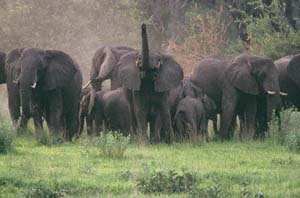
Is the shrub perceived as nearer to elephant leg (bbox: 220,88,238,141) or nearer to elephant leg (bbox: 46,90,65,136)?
elephant leg (bbox: 46,90,65,136)

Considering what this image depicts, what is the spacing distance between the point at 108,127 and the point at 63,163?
598cm

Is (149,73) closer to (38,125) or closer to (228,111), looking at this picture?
(38,125)

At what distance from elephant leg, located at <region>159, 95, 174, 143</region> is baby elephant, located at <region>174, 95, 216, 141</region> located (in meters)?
0.30

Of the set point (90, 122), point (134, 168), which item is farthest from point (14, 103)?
point (134, 168)

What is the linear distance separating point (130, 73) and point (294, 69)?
15.6 feet

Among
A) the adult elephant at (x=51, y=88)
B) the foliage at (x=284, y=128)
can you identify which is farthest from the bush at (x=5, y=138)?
the foliage at (x=284, y=128)

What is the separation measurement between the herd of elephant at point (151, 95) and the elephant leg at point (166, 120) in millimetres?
18

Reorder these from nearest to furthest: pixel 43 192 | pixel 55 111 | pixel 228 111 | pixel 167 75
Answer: pixel 43 192 < pixel 167 75 < pixel 55 111 < pixel 228 111

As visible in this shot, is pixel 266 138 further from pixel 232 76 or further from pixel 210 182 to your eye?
pixel 210 182

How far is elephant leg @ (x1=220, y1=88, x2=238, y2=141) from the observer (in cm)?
2242

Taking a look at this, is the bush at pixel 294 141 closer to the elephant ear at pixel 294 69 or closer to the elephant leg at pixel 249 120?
the elephant leg at pixel 249 120

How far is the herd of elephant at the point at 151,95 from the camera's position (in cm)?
2062

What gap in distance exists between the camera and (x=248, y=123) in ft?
72.2

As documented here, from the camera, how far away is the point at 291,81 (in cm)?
2439
